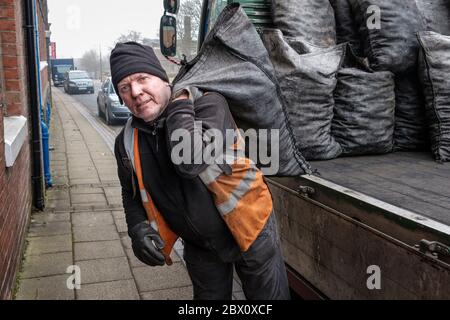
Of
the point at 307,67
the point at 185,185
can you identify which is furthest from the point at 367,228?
the point at 307,67

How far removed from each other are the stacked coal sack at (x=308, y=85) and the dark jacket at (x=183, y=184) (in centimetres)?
95

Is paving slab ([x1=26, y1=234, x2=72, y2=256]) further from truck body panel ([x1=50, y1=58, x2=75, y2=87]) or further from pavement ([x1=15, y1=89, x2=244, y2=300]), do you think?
truck body panel ([x1=50, y1=58, x2=75, y2=87])

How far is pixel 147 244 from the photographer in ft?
6.50

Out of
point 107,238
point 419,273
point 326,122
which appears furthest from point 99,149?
point 419,273

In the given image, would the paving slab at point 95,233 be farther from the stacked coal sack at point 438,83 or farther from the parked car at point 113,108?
the parked car at point 113,108

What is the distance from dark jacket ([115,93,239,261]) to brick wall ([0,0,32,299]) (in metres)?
1.33

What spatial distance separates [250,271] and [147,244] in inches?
20.4

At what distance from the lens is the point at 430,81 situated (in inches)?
115

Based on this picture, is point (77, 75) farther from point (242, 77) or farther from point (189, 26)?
point (242, 77)

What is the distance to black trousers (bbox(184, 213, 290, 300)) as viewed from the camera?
2.04 metres

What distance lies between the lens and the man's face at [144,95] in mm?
1830

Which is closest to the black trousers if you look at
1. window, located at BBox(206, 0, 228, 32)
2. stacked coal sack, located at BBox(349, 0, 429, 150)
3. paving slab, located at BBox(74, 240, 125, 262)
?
stacked coal sack, located at BBox(349, 0, 429, 150)

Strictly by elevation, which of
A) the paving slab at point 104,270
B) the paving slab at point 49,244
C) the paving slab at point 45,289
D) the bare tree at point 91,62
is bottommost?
the paving slab at point 104,270

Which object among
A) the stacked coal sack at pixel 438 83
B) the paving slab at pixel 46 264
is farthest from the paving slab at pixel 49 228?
the stacked coal sack at pixel 438 83
